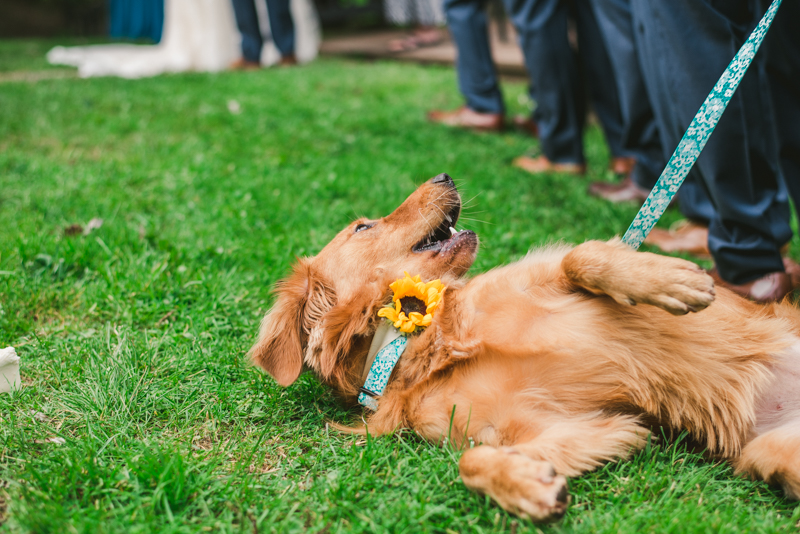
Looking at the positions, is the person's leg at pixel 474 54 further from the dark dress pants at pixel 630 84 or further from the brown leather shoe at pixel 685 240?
the brown leather shoe at pixel 685 240

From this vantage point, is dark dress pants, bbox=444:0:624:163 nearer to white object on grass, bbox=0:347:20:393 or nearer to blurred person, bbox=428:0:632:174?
blurred person, bbox=428:0:632:174

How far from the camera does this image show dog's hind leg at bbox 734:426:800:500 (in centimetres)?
169

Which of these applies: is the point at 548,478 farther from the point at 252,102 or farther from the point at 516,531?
the point at 252,102

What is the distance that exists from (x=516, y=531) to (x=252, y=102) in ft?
20.5

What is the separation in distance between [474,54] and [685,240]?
322 cm

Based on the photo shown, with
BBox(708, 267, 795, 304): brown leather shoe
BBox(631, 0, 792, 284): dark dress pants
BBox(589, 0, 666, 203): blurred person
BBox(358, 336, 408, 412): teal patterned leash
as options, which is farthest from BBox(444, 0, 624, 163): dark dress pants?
BBox(358, 336, 408, 412): teal patterned leash

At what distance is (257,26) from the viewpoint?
9.78 metres

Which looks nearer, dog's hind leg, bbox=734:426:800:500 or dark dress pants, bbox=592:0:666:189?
dog's hind leg, bbox=734:426:800:500

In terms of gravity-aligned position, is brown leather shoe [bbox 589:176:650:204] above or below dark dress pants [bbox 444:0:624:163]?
below

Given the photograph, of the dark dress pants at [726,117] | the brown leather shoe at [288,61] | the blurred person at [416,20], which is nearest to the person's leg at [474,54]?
the dark dress pants at [726,117]

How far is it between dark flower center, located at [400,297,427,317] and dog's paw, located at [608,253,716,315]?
72 cm

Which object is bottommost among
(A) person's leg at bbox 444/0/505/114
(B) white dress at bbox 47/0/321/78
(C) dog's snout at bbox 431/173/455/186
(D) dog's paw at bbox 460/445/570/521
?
(D) dog's paw at bbox 460/445/570/521

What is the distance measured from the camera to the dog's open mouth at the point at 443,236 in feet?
7.99

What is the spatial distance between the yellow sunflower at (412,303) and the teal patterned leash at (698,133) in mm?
774
